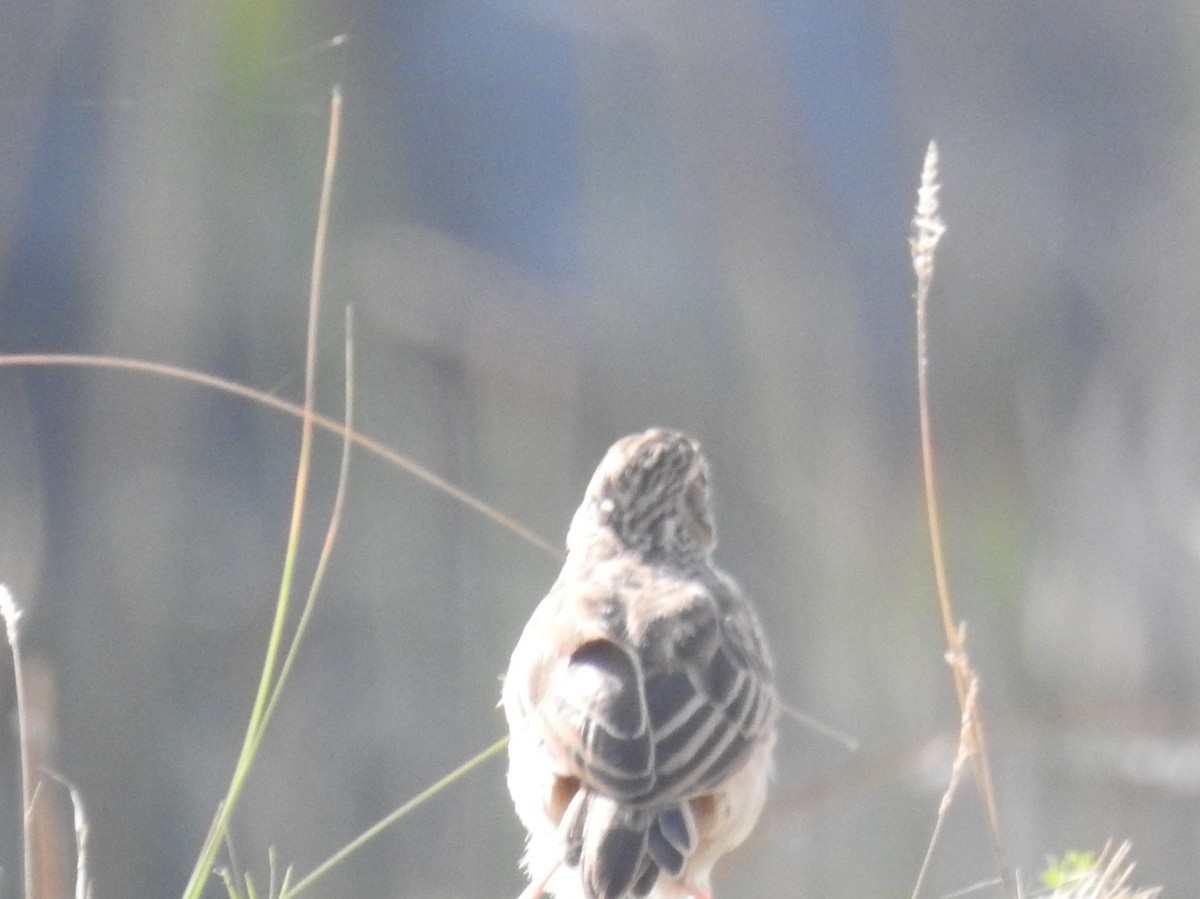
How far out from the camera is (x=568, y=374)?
7.93 meters

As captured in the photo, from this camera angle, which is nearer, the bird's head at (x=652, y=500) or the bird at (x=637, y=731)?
the bird at (x=637, y=731)

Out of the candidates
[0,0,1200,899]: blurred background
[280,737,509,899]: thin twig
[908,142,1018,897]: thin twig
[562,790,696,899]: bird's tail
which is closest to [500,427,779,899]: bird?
[562,790,696,899]: bird's tail

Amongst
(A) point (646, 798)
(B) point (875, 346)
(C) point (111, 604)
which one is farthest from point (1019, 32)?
(A) point (646, 798)

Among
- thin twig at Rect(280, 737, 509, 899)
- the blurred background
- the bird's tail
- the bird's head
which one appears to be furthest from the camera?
the blurred background

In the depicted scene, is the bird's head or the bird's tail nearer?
the bird's tail

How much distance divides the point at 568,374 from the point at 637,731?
4345 mm

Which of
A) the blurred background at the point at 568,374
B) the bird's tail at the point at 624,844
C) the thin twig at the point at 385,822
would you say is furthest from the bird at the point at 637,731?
the blurred background at the point at 568,374

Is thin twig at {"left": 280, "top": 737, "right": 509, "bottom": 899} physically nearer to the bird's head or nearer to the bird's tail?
the bird's tail

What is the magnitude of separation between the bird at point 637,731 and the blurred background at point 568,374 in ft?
11.9

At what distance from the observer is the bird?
3588mm

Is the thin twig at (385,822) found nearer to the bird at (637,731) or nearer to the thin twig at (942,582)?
the bird at (637,731)

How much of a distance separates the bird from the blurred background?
3619 millimetres

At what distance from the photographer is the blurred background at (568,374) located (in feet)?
26.1

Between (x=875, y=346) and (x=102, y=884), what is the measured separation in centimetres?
361
